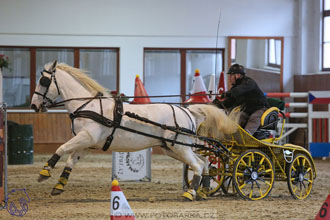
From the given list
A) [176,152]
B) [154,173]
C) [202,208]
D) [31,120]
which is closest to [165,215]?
[202,208]

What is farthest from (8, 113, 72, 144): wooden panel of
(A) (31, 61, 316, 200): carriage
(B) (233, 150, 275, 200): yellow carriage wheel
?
(B) (233, 150, 275, 200): yellow carriage wheel

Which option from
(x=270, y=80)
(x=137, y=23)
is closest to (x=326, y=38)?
(x=270, y=80)

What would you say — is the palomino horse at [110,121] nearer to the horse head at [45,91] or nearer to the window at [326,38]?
the horse head at [45,91]

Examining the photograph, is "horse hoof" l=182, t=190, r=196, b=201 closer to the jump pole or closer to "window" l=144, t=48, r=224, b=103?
the jump pole

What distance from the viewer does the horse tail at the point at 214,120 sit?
7000 mm

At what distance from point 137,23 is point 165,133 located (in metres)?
9.00

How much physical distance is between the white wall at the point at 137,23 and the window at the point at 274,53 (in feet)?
0.64

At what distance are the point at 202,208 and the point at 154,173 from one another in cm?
454

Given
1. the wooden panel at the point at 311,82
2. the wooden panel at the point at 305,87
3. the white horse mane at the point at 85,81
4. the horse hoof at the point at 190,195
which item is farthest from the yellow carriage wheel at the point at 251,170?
the wooden panel at the point at 311,82

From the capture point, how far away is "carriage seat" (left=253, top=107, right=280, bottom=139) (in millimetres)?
7133

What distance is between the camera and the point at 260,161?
23.2 feet

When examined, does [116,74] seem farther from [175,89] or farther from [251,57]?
[251,57]

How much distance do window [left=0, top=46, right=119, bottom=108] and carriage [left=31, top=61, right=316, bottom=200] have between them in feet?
29.1

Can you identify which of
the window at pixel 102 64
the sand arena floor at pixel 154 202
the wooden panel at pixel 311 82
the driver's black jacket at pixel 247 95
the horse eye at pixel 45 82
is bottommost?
the sand arena floor at pixel 154 202
